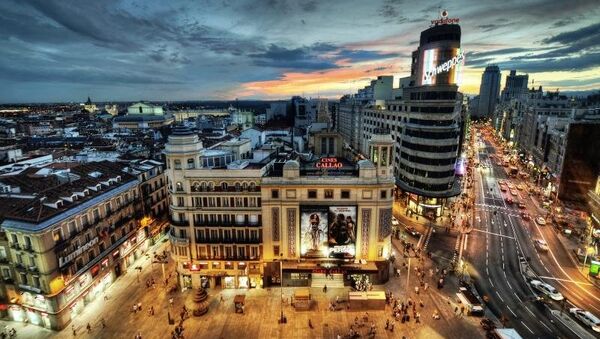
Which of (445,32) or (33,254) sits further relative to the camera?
(445,32)

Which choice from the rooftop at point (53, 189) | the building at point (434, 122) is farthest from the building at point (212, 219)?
the building at point (434, 122)

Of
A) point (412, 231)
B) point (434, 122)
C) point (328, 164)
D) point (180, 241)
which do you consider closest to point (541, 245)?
point (412, 231)

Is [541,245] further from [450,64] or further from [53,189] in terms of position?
[53,189]

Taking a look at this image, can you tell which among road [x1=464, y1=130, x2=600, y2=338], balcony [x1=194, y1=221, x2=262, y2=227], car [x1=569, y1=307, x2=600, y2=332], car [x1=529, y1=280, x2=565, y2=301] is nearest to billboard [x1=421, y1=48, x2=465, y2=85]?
road [x1=464, y1=130, x2=600, y2=338]

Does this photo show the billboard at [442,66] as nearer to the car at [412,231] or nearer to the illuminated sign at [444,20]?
the illuminated sign at [444,20]

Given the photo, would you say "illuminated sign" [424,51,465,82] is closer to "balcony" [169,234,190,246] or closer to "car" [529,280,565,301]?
"car" [529,280,565,301]

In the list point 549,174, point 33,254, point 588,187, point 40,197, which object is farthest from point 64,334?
point 549,174

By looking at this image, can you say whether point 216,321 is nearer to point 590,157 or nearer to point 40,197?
point 40,197
